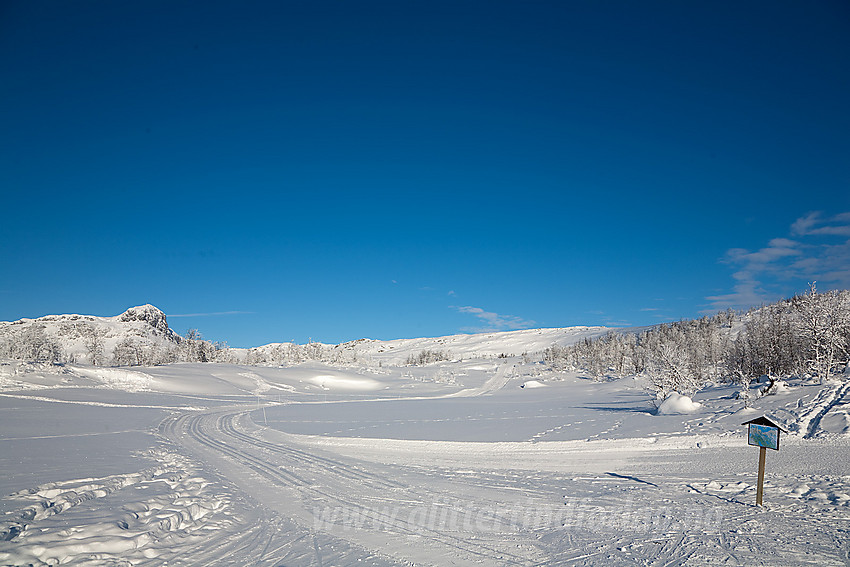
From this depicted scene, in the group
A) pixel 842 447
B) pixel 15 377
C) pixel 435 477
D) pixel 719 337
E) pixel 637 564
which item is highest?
pixel 719 337

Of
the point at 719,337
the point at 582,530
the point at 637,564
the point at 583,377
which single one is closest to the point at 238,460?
the point at 582,530

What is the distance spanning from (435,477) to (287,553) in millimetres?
4562

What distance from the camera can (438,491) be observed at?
331 inches

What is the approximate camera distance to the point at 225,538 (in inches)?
239

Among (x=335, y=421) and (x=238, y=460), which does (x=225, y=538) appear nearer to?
(x=238, y=460)

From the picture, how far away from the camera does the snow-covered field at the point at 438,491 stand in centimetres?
551

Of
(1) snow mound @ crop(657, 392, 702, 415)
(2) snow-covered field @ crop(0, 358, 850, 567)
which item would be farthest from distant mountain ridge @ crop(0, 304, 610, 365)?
(1) snow mound @ crop(657, 392, 702, 415)

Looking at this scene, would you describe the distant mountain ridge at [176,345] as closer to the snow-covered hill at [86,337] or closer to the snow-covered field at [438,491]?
the snow-covered hill at [86,337]

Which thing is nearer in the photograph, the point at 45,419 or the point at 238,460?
the point at 238,460

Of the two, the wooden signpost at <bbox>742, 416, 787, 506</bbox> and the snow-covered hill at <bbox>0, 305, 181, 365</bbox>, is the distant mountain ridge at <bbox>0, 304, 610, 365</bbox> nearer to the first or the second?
the snow-covered hill at <bbox>0, 305, 181, 365</bbox>

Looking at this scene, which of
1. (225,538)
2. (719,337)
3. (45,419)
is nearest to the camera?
(225,538)

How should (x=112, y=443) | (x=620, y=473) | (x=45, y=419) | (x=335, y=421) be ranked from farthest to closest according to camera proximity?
(x=335, y=421) → (x=45, y=419) → (x=112, y=443) → (x=620, y=473)

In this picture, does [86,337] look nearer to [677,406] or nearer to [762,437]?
[677,406]

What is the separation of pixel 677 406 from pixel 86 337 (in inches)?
3947
